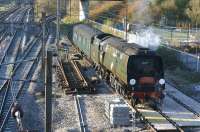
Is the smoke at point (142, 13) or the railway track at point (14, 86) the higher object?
the smoke at point (142, 13)

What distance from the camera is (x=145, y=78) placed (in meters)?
22.9

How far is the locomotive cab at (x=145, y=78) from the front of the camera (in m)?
22.8

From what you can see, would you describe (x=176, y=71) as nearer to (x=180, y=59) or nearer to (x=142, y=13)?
(x=180, y=59)

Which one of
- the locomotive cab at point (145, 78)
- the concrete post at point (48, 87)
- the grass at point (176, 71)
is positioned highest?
the concrete post at point (48, 87)

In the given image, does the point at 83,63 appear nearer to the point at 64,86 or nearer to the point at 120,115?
the point at 64,86

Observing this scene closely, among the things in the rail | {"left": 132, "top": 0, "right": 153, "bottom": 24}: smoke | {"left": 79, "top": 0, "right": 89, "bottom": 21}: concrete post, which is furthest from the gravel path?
{"left": 79, "top": 0, "right": 89, "bottom": 21}: concrete post

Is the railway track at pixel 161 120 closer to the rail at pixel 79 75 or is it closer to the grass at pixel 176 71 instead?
the rail at pixel 79 75

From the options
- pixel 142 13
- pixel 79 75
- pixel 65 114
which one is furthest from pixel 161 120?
pixel 142 13

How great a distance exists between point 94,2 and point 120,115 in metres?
66.5

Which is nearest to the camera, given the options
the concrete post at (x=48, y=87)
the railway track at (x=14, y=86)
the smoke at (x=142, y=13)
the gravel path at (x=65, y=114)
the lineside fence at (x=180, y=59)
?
the concrete post at (x=48, y=87)

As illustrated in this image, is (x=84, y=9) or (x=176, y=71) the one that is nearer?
(x=176, y=71)

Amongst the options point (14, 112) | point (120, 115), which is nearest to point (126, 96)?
point (120, 115)

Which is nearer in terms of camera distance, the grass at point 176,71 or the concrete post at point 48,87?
the concrete post at point 48,87

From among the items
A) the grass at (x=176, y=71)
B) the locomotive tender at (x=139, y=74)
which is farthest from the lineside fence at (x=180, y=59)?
the locomotive tender at (x=139, y=74)
